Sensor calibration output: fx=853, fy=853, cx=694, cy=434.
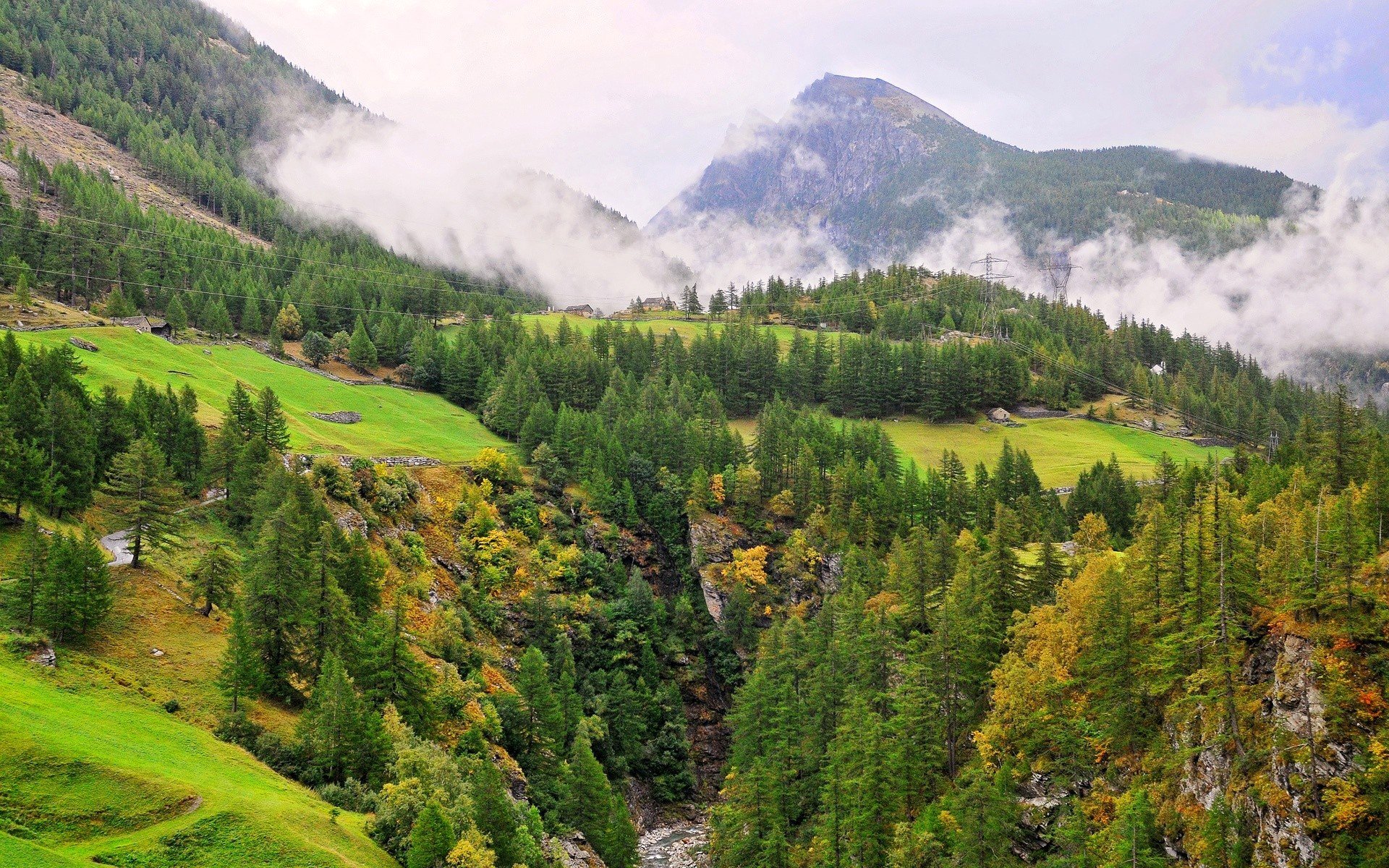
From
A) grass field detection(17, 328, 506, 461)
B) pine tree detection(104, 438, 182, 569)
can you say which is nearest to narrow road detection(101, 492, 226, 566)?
pine tree detection(104, 438, 182, 569)

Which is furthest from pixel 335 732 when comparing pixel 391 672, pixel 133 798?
pixel 133 798

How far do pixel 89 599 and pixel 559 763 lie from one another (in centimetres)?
3611

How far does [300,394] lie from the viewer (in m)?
123

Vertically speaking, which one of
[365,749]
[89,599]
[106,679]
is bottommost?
[365,749]

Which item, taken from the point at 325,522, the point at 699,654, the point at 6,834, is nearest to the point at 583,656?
the point at 699,654

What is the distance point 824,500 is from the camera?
119 metres

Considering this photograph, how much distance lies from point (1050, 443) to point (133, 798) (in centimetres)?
14444

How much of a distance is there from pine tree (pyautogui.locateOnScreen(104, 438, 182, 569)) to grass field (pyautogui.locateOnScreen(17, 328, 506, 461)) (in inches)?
1077

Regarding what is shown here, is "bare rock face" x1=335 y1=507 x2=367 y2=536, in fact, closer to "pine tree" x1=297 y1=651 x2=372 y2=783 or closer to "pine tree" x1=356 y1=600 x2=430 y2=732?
"pine tree" x1=356 y1=600 x2=430 y2=732

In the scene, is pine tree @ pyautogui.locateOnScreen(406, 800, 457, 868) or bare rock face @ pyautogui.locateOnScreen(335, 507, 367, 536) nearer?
pine tree @ pyautogui.locateOnScreen(406, 800, 457, 868)

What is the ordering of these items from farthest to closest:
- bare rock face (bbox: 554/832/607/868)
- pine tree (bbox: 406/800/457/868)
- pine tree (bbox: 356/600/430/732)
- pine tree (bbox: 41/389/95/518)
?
pine tree (bbox: 41/389/95/518) < bare rock face (bbox: 554/832/607/868) < pine tree (bbox: 356/600/430/732) < pine tree (bbox: 406/800/457/868)

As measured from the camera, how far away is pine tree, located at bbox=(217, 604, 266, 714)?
48906 mm

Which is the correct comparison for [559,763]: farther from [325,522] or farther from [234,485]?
[234,485]

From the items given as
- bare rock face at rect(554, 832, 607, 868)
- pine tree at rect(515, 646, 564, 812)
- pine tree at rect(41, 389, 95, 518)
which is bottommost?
bare rock face at rect(554, 832, 607, 868)
